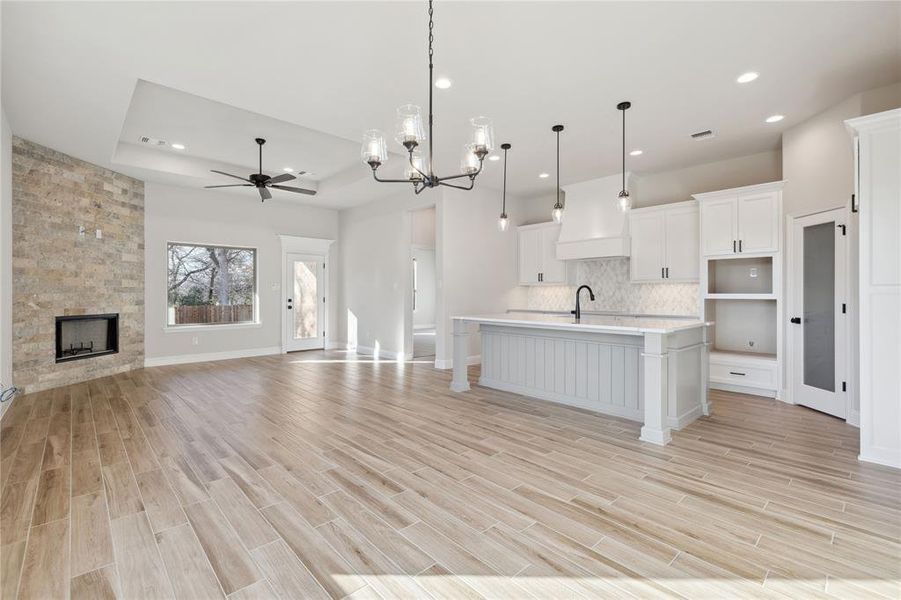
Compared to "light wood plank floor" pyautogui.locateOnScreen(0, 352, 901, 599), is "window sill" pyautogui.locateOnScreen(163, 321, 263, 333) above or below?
above

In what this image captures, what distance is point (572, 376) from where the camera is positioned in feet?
14.4

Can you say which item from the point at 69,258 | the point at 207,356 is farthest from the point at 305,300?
the point at 69,258

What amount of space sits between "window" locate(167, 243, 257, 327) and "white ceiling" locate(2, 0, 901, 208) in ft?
8.35

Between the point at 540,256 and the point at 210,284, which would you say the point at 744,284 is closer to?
the point at 540,256

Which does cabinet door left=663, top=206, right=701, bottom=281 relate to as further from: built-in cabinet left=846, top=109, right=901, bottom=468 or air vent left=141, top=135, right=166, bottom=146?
air vent left=141, top=135, right=166, bottom=146

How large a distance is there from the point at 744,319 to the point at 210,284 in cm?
852

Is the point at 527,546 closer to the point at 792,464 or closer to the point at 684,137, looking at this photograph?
the point at 792,464

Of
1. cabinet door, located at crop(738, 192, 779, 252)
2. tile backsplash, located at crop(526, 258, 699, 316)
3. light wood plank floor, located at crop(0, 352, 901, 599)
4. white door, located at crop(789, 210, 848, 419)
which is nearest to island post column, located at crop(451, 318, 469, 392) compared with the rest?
light wood plank floor, located at crop(0, 352, 901, 599)

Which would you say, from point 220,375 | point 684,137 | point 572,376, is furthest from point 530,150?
point 220,375

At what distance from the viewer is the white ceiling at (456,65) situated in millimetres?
2705

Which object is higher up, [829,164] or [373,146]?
[829,164]

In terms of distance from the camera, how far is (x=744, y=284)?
5465 millimetres

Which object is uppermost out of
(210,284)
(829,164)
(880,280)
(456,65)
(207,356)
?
(456,65)

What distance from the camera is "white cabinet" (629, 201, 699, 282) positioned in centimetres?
563
